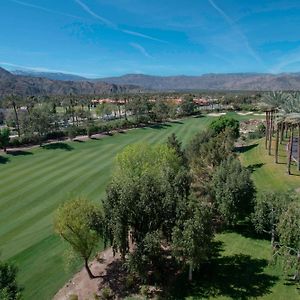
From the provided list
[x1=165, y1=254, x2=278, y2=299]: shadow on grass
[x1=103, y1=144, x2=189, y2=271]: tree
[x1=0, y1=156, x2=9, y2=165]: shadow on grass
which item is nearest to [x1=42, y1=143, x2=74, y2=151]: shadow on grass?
[x1=0, y1=156, x2=9, y2=165]: shadow on grass

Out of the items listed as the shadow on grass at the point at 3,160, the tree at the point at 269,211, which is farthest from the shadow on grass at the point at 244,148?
the shadow on grass at the point at 3,160

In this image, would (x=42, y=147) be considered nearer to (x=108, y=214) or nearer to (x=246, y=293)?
(x=108, y=214)

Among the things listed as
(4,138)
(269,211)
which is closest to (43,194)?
(269,211)

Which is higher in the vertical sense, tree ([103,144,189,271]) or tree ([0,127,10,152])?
tree ([103,144,189,271])

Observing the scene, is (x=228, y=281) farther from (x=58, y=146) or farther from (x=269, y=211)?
(x=58, y=146)

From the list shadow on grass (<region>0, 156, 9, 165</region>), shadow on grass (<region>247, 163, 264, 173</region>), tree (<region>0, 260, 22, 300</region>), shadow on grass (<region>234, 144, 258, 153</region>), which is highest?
tree (<region>0, 260, 22, 300</region>)

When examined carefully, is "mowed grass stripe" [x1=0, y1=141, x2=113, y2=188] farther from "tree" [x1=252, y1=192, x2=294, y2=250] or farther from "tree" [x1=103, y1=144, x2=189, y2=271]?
"tree" [x1=252, y1=192, x2=294, y2=250]

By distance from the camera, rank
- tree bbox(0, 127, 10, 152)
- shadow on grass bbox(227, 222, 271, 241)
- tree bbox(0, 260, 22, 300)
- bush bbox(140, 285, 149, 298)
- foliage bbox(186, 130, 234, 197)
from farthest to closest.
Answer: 1. tree bbox(0, 127, 10, 152)
2. foliage bbox(186, 130, 234, 197)
3. shadow on grass bbox(227, 222, 271, 241)
4. bush bbox(140, 285, 149, 298)
5. tree bbox(0, 260, 22, 300)
